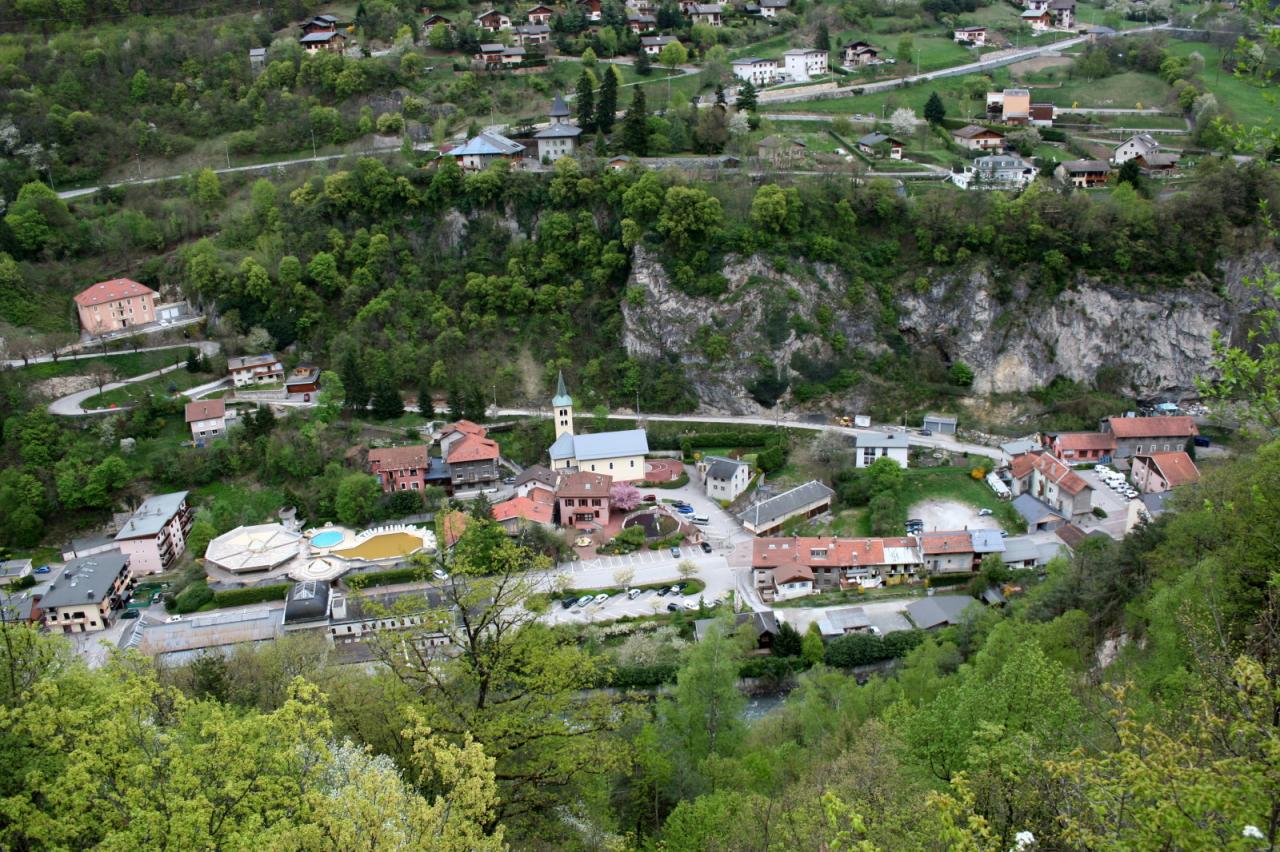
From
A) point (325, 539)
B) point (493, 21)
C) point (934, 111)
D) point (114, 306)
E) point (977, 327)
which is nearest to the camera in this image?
point (325, 539)

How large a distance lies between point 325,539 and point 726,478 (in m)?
14.9

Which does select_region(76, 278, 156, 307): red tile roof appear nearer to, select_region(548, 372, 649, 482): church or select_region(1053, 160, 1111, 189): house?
select_region(548, 372, 649, 482): church

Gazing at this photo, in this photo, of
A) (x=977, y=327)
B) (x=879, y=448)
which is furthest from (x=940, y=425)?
(x=977, y=327)

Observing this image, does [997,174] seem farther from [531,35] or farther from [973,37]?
[531,35]

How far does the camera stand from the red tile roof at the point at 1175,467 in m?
32.1

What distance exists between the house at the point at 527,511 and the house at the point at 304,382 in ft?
39.8

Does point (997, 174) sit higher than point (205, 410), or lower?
higher

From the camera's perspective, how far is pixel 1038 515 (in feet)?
105

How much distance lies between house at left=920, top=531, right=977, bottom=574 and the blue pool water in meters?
20.5

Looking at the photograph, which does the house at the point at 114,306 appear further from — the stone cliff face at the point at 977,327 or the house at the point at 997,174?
Answer: the house at the point at 997,174

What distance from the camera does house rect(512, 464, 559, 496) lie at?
116 feet

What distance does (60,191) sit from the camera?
5109 centimetres

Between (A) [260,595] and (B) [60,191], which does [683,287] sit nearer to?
(A) [260,595]

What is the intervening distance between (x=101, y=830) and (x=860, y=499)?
29.1 metres
